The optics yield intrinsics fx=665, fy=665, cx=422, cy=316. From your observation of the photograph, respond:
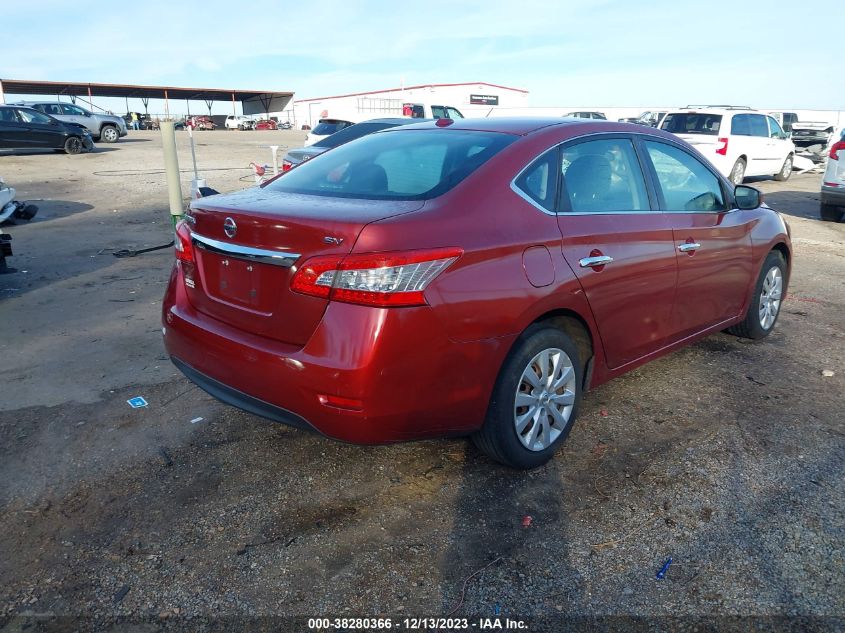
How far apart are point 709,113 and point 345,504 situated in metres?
15.4

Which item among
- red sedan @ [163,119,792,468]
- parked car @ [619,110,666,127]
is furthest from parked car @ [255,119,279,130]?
red sedan @ [163,119,792,468]

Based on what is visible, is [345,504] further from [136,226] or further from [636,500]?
[136,226]

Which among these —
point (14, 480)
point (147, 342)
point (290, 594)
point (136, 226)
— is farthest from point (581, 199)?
point (136, 226)

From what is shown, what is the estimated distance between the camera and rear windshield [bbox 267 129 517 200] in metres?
3.14

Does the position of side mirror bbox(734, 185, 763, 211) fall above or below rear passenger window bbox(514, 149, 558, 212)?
below

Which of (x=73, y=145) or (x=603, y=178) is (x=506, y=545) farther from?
(x=73, y=145)

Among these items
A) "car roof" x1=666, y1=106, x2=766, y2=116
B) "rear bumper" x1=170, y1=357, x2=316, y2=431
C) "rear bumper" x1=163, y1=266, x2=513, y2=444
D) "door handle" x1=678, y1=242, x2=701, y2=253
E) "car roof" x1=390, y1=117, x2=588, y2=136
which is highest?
"car roof" x1=390, y1=117, x2=588, y2=136

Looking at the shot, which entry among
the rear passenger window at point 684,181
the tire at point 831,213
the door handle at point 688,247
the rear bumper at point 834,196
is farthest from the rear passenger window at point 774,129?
the door handle at point 688,247

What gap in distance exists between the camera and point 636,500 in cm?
312

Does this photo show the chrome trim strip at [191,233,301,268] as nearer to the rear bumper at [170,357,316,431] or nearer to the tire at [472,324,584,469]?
the rear bumper at [170,357,316,431]

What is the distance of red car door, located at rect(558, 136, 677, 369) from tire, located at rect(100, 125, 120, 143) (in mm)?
30647

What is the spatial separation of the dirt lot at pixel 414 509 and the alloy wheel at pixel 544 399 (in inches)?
8.1

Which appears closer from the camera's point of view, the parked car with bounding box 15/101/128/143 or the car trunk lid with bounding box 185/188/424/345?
the car trunk lid with bounding box 185/188/424/345

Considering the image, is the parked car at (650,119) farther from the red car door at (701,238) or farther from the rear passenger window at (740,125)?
the red car door at (701,238)
